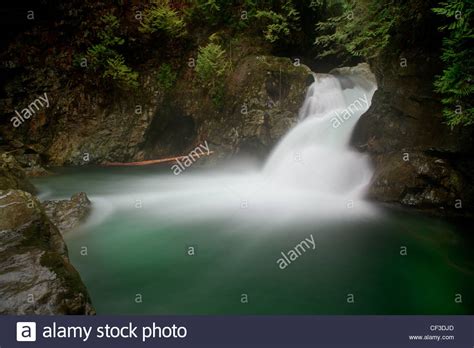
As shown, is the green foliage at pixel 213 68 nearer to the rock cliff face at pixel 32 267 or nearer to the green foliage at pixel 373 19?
the green foliage at pixel 373 19

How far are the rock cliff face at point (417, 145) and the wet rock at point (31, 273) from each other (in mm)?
6927

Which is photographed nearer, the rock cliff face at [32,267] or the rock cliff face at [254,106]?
the rock cliff face at [32,267]

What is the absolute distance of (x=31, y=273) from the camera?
12.1 ft

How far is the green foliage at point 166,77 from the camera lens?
13945 millimetres

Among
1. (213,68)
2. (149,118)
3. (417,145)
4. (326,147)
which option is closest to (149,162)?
(149,118)

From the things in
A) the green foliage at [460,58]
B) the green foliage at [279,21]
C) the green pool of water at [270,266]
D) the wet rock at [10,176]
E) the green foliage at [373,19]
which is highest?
the green foliage at [279,21]

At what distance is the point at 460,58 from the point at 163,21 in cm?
1067

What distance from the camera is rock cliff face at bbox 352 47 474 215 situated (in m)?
7.32

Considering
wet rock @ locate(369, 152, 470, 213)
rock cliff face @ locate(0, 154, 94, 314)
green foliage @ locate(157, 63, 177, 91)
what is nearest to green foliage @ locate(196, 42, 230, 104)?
green foliage @ locate(157, 63, 177, 91)

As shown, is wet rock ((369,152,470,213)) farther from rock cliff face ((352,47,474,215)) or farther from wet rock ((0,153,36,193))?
wet rock ((0,153,36,193))

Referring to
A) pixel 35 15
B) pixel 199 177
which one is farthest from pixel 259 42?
pixel 35 15

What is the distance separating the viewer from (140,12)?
13.7 metres

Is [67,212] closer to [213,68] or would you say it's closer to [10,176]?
[10,176]

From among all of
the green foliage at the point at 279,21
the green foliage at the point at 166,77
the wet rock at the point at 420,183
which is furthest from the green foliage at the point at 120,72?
the wet rock at the point at 420,183
